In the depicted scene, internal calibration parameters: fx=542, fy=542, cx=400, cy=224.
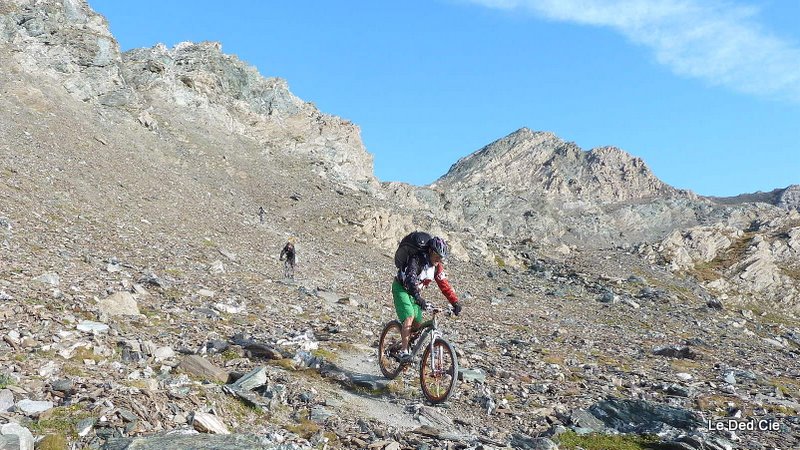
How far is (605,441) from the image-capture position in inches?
365

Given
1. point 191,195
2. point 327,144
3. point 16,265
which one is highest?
point 327,144

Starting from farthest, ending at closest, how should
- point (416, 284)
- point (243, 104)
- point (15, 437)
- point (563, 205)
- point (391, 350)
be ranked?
1. point (563, 205)
2. point (243, 104)
3. point (391, 350)
4. point (416, 284)
5. point (15, 437)

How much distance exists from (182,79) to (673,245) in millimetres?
75132

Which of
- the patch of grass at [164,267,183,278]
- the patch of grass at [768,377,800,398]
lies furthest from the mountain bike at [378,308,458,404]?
the patch of grass at [164,267,183,278]

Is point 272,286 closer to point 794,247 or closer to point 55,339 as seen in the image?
point 55,339

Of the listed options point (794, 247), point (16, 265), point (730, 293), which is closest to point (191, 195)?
point (16, 265)

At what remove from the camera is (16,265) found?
586 inches

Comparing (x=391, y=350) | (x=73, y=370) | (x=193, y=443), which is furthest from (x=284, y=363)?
(x=193, y=443)

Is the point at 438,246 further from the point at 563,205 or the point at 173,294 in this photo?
the point at 563,205

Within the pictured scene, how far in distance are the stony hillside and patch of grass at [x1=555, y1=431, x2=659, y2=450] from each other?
0.18 feet

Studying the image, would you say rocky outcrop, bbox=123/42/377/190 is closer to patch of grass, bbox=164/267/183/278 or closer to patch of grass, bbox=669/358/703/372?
patch of grass, bbox=164/267/183/278

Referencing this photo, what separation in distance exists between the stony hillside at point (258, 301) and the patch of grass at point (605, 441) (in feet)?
0.18

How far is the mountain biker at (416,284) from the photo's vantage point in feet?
35.3

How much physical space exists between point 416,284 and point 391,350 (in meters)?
1.78
